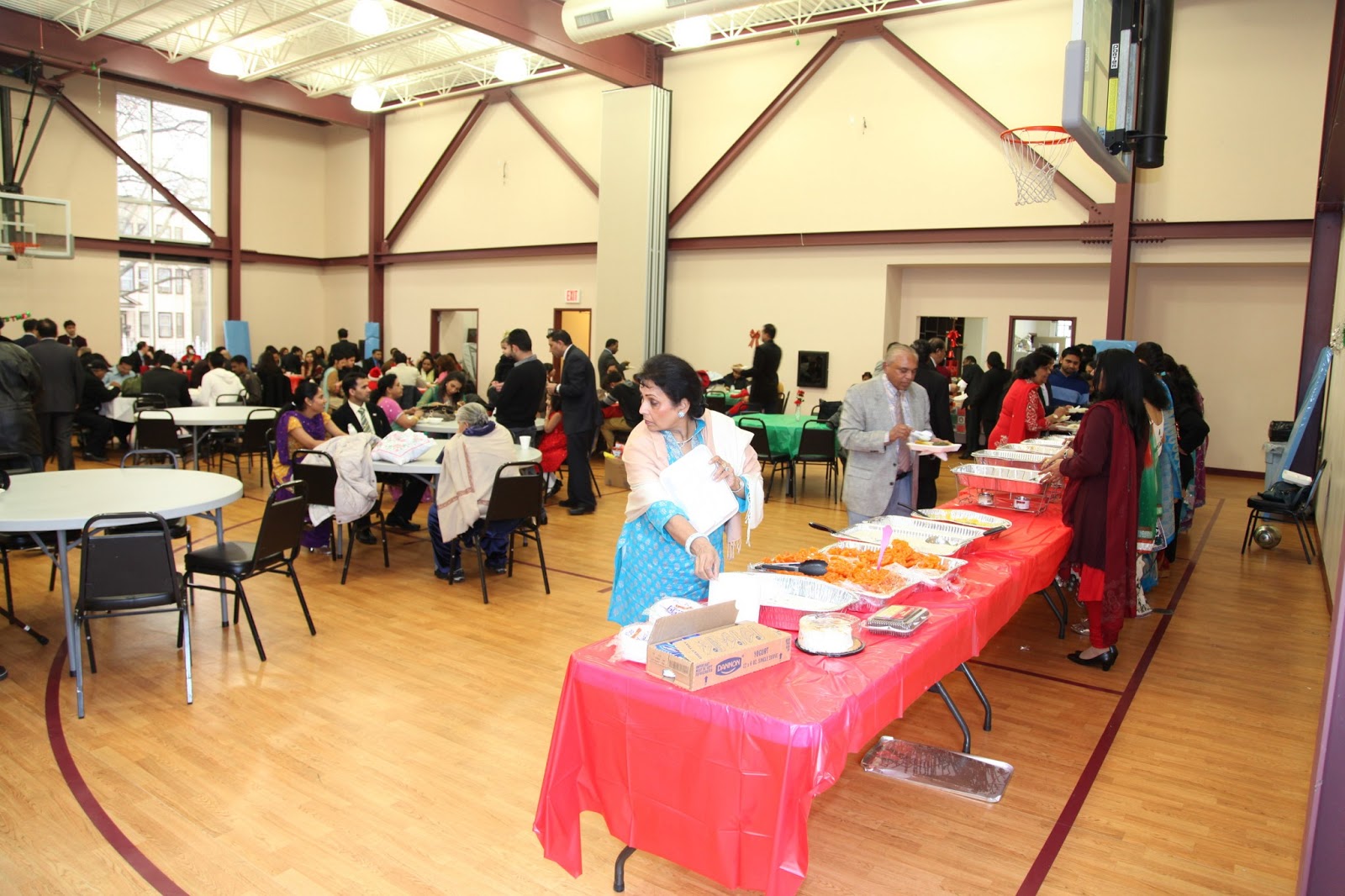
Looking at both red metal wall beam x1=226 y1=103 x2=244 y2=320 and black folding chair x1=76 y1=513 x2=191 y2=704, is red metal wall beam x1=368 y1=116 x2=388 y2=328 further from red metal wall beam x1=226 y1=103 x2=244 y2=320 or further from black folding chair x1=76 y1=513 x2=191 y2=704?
black folding chair x1=76 y1=513 x2=191 y2=704

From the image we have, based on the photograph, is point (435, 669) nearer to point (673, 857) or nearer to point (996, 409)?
point (673, 857)

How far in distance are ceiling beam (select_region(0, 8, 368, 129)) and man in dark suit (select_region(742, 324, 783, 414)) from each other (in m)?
10.0

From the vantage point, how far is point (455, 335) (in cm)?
1641

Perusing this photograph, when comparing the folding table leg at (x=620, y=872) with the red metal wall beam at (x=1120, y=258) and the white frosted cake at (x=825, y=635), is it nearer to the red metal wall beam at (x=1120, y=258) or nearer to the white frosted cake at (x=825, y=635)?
the white frosted cake at (x=825, y=635)

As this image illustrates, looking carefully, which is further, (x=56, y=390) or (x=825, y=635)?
(x=56, y=390)

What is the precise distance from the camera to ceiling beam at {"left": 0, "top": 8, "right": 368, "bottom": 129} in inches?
491

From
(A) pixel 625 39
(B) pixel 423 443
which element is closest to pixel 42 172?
(A) pixel 625 39

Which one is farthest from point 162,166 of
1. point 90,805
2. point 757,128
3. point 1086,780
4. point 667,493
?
point 1086,780

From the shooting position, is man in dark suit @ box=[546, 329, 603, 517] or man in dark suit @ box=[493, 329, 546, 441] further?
man in dark suit @ box=[546, 329, 603, 517]

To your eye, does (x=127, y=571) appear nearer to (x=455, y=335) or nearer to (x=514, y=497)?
(x=514, y=497)

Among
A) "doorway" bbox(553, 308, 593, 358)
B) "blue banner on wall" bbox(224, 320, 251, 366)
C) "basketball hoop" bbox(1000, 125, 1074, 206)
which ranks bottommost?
"blue banner on wall" bbox(224, 320, 251, 366)

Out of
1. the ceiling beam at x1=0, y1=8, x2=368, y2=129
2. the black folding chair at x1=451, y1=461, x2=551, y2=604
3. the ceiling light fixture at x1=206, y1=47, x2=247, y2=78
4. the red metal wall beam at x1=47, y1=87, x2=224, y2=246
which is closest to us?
the black folding chair at x1=451, y1=461, x2=551, y2=604

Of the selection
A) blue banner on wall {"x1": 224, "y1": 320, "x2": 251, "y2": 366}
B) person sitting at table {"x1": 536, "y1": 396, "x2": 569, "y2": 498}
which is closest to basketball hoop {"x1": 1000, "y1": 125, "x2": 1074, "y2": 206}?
person sitting at table {"x1": 536, "y1": 396, "x2": 569, "y2": 498}

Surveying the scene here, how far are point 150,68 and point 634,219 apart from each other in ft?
25.0
